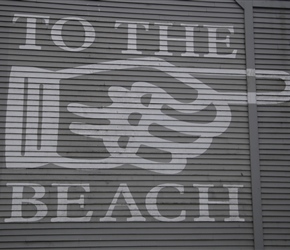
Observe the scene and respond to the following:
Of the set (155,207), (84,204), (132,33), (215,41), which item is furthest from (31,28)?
(155,207)

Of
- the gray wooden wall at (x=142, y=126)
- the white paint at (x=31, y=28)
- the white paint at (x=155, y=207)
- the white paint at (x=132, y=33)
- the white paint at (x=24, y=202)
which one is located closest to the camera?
the white paint at (x=24, y=202)

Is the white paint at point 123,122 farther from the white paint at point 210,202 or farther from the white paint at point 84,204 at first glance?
the white paint at point 210,202

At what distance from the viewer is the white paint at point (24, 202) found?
6043 millimetres

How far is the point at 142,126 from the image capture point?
650 centimetres

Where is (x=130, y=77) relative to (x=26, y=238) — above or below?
above

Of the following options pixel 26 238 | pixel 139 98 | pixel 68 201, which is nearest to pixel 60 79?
pixel 139 98

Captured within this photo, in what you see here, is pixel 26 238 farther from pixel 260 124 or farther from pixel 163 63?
pixel 260 124

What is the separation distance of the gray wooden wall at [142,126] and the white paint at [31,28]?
0.02 meters

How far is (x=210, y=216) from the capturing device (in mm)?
6367

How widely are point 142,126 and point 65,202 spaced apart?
1.57 meters

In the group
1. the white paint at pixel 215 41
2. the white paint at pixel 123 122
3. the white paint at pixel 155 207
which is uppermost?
the white paint at pixel 215 41

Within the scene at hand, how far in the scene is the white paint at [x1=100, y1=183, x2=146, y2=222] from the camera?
619 centimetres

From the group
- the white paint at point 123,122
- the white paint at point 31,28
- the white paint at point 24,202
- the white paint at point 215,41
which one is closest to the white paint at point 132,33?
the white paint at point 123,122

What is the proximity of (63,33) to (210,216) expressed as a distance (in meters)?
3.51
